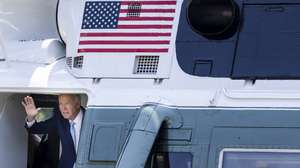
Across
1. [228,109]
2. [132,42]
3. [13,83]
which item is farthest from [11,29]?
[228,109]

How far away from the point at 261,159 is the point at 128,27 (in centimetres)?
110

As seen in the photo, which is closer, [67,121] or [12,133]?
[67,121]

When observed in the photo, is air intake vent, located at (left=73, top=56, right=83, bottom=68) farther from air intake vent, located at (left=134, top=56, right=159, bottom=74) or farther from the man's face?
air intake vent, located at (left=134, top=56, right=159, bottom=74)

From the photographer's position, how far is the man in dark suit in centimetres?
472

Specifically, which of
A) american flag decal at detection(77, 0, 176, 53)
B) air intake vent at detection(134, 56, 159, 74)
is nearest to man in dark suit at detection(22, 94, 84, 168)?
american flag decal at detection(77, 0, 176, 53)

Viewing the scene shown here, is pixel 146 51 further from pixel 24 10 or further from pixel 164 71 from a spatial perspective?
pixel 24 10

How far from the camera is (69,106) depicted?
4707 mm

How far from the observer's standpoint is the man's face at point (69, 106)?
185 inches

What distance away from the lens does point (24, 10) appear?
5086mm

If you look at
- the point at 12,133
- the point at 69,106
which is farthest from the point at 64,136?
the point at 12,133

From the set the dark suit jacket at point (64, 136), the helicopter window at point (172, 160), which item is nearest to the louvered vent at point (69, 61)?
the dark suit jacket at point (64, 136)

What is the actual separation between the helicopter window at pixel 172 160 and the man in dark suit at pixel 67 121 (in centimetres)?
76

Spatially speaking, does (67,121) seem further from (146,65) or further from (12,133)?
(146,65)

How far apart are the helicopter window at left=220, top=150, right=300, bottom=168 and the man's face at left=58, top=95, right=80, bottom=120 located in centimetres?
107
